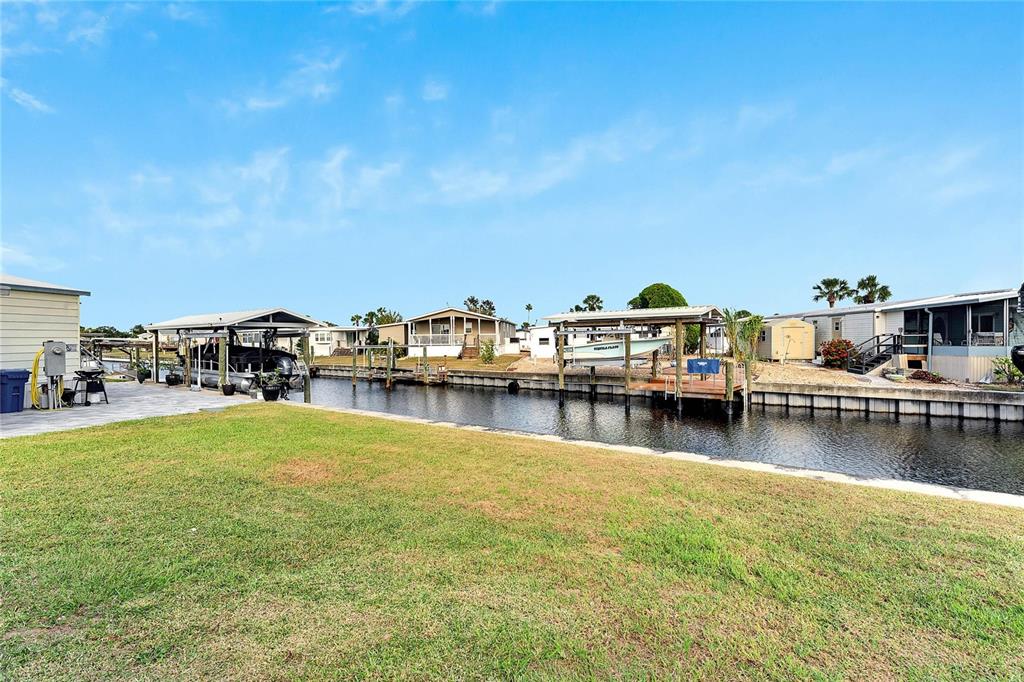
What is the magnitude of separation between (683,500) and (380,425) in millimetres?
5841

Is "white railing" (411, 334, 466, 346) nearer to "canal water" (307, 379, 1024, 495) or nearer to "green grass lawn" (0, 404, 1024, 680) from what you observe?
"canal water" (307, 379, 1024, 495)

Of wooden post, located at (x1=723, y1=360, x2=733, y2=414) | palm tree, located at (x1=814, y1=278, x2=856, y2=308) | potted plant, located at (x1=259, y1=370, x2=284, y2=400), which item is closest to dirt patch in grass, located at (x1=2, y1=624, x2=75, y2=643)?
potted plant, located at (x1=259, y1=370, x2=284, y2=400)

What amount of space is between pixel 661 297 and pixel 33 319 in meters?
54.0

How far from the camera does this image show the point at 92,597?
2.76m

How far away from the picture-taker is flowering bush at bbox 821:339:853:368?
23.0 meters

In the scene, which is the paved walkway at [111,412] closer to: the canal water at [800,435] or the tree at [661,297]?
the canal water at [800,435]

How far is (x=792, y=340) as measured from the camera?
26188 millimetres

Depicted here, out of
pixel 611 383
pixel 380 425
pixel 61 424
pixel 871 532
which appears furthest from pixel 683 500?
pixel 611 383

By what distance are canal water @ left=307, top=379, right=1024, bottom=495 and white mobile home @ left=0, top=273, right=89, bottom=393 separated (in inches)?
396

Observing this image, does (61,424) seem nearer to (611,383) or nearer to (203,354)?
(203,354)

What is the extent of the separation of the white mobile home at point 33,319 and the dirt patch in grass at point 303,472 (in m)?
10.2

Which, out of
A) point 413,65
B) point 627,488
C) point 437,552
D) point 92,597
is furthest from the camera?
point 413,65

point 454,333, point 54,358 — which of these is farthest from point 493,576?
point 454,333

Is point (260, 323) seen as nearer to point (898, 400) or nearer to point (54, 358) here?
point (54, 358)
